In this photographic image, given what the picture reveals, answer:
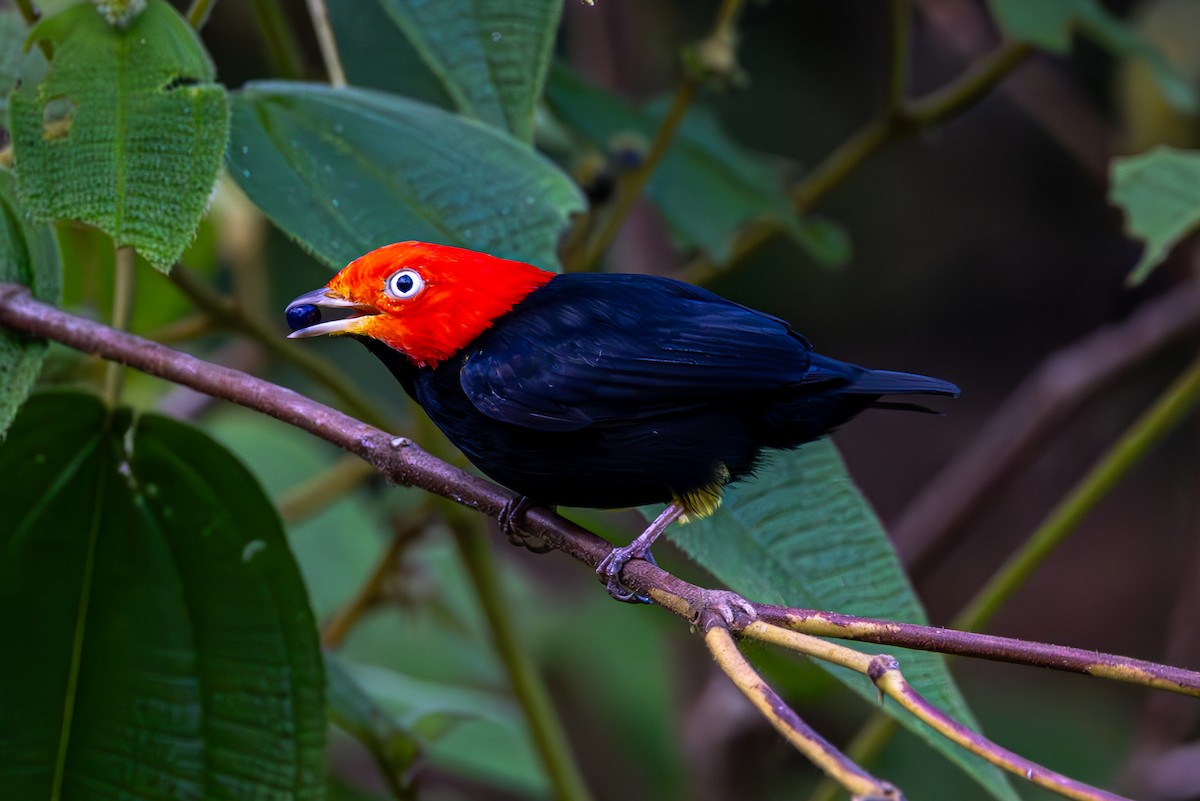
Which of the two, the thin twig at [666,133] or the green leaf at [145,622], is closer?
the green leaf at [145,622]

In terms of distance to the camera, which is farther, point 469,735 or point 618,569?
point 469,735

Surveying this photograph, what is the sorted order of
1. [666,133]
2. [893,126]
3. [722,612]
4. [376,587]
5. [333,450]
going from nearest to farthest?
[722,612] < [666,133] < [376,587] < [893,126] < [333,450]

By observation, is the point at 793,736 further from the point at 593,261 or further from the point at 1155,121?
the point at 1155,121

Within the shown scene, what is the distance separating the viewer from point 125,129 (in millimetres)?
1182

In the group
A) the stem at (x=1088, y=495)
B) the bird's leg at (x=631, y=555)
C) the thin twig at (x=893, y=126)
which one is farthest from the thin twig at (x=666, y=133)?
the stem at (x=1088, y=495)

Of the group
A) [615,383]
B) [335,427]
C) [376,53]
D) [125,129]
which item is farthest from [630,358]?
[376,53]

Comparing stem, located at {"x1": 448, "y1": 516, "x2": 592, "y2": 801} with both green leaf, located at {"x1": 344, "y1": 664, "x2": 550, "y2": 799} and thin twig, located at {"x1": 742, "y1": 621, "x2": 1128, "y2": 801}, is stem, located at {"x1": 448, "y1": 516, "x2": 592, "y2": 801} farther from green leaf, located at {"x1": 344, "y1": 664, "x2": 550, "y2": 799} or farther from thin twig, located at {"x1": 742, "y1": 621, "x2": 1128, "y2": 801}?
thin twig, located at {"x1": 742, "y1": 621, "x2": 1128, "y2": 801}

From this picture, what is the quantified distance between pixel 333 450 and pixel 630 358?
243 cm

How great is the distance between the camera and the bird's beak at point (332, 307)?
1.33m

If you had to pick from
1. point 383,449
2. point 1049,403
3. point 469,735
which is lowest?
point 469,735

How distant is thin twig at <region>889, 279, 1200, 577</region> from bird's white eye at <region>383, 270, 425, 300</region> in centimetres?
157

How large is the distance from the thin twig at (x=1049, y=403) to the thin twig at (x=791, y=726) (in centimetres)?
181

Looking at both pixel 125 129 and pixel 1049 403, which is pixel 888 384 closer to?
pixel 125 129

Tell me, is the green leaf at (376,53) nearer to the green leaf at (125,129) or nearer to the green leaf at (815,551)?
the green leaf at (125,129)
